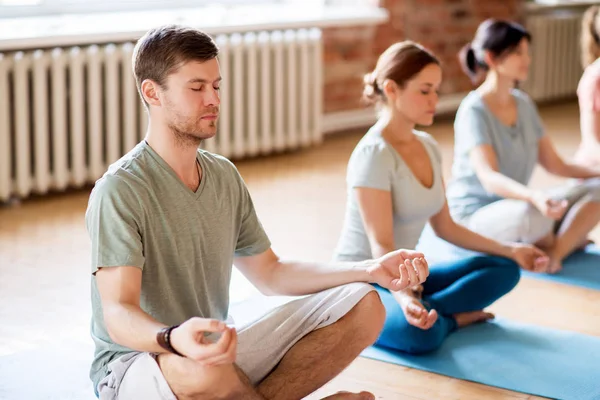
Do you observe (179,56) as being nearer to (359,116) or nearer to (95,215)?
(95,215)

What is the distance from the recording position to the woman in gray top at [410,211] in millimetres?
2658

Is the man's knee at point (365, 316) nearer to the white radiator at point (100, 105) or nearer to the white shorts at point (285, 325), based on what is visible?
the white shorts at point (285, 325)

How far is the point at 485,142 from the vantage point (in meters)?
3.46

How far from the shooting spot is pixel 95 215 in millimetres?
1863

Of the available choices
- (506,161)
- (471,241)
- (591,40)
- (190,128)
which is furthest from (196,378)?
(591,40)

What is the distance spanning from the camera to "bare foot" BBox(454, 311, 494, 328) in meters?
2.89

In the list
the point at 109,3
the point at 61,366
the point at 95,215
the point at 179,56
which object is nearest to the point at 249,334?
the point at 95,215

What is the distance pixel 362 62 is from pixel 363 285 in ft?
14.1

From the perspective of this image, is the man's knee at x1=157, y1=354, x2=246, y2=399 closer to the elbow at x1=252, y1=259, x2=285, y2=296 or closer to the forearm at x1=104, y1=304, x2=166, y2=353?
the forearm at x1=104, y1=304, x2=166, y2=353

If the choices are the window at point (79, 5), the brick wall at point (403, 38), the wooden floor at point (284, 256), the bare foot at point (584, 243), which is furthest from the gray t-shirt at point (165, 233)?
the brick wall at point (403, 38)

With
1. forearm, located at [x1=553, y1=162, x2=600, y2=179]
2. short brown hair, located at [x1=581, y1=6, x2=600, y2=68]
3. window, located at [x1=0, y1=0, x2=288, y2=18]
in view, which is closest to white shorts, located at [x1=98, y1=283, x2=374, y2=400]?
forearm, located at [x1=553, y1=162, x2=600, y2=179]

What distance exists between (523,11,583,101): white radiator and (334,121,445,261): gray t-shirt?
16.4ft

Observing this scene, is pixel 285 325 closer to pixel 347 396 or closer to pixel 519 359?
pixel 347 396

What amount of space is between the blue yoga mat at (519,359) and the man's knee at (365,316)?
1.90 ft
